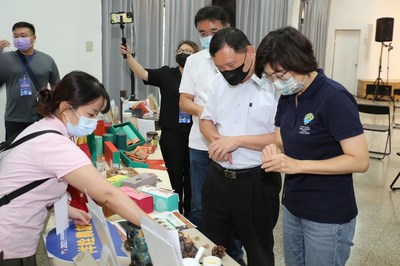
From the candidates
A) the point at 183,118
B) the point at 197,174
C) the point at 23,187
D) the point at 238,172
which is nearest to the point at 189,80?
the point at 183,118

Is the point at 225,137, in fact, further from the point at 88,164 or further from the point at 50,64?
the point at 50,64

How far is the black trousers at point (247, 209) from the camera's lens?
193cm

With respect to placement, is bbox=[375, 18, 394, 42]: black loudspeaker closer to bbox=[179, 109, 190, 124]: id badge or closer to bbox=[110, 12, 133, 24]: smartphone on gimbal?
bbox=[110, 12, 133, 24]: smartphone on gimbal

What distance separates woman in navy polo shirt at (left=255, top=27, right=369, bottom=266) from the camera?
4.64 feet

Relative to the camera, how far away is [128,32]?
17.5 ft

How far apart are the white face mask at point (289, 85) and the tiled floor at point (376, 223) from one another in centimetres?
163

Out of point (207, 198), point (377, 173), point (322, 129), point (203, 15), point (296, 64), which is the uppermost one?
point (203, 15)

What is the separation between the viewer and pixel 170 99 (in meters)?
3.00

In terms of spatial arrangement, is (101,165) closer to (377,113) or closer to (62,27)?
(62,27)

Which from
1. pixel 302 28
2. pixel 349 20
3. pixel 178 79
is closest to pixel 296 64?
pixel 178 79

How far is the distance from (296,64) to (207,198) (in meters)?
0.92

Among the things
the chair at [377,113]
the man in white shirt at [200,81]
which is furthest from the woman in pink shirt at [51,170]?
the chair at [377,113]

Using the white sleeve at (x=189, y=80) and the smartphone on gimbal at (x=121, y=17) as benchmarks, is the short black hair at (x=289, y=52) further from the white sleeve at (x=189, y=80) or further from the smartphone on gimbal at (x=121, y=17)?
the smartphone on gimbal at (x=121, y=17)

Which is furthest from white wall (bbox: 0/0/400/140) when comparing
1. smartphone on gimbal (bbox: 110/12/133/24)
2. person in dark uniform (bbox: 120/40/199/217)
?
person in dark uniform (bbox: 120/40/199/217)
